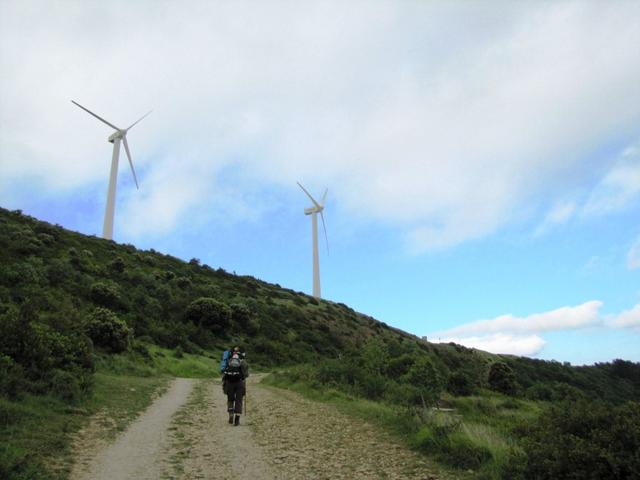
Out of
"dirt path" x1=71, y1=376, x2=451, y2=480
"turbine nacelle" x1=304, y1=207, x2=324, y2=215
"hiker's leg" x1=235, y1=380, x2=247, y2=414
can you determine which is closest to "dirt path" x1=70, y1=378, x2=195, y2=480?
"dirt path" x1=71, y1=376, x2=451, y2=480

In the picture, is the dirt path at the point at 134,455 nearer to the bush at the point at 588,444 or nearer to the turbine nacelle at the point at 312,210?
the bush at the point at 588,444

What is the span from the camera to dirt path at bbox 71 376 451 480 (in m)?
7.49

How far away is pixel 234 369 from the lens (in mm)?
12555

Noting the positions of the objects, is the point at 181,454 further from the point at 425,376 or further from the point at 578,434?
the point at 425,376

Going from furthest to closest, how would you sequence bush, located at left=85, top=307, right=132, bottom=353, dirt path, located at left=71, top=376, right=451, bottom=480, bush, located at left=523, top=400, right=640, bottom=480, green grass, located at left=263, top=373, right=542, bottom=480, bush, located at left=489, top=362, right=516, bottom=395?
bush, located at left=489, top=362, right=516, bottom=395 → bush, located at left=85, top=307, right=132, bottom=353 → dirt path, located at left=71, top=376, right=451, bottom=480 → green grass, located at left=263, top=373, right=542, bottom=480 → bush, located at left=523, top=400, right=640, bottom=480

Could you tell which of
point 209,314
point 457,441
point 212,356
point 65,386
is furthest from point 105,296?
point 457,441

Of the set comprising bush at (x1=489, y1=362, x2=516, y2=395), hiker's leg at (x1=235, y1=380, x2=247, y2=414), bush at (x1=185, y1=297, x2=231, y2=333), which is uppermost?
bush at (x1=185, y1=297, x2=231, y2=333)

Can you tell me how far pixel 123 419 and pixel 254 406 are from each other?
15.2ft

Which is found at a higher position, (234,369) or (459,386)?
(234,369)

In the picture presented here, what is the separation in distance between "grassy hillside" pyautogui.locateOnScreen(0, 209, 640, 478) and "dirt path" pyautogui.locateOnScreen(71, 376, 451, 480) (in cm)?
89

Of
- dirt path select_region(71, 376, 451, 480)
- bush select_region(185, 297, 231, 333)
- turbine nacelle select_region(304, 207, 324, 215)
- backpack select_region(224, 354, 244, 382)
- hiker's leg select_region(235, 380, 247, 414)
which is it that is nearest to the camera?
dirt path select_region(71, 376, 451, 480)

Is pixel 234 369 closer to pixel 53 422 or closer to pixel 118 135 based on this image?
pixel 53 422

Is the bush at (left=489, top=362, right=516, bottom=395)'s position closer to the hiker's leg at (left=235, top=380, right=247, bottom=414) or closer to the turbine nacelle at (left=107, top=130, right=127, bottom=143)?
the hiker's leg at (left=235, top=380, right=247, bottom=414)

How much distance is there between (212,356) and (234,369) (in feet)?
75.6
